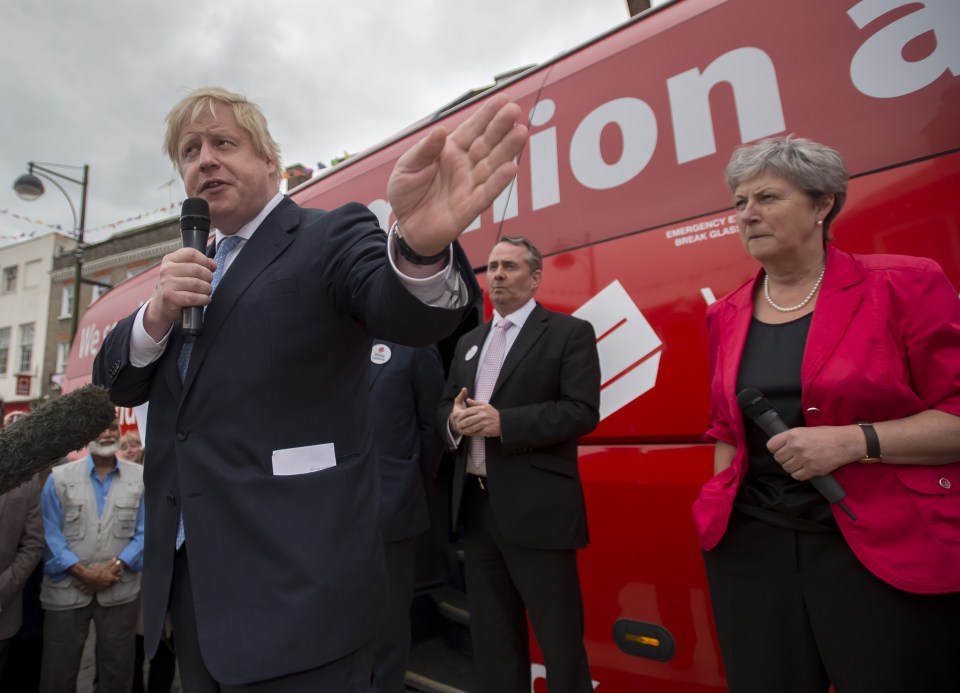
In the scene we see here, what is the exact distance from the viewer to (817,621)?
4.42 ft

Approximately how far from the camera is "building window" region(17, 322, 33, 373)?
23594 millimetres

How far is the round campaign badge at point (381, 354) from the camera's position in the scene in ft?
9.60

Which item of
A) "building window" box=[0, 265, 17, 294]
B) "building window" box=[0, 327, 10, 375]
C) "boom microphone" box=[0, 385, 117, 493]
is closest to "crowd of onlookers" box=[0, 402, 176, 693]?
"boom microphone" box=[0, 385, 117, 493]

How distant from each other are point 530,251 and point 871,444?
4.63ft

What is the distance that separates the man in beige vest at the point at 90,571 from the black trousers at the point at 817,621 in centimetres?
359

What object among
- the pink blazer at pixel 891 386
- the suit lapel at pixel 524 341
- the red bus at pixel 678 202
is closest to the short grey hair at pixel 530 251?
the red bus at pixel 678 202

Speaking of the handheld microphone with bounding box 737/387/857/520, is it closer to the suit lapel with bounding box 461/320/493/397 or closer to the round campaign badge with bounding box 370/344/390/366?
the suit lapel with bounding box 461/320/493/397

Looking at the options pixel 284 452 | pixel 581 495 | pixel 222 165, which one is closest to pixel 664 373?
pixel 581 495

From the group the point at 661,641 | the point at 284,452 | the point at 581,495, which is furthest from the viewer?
the point at 581,495

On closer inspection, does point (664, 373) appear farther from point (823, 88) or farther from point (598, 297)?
point (823, 88)

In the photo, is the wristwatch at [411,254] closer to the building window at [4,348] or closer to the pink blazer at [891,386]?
the pink blazer at [891,386]

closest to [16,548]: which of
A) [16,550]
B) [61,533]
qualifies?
[16,550]

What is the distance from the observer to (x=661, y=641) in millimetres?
1893

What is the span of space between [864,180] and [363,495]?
1.65 meters
